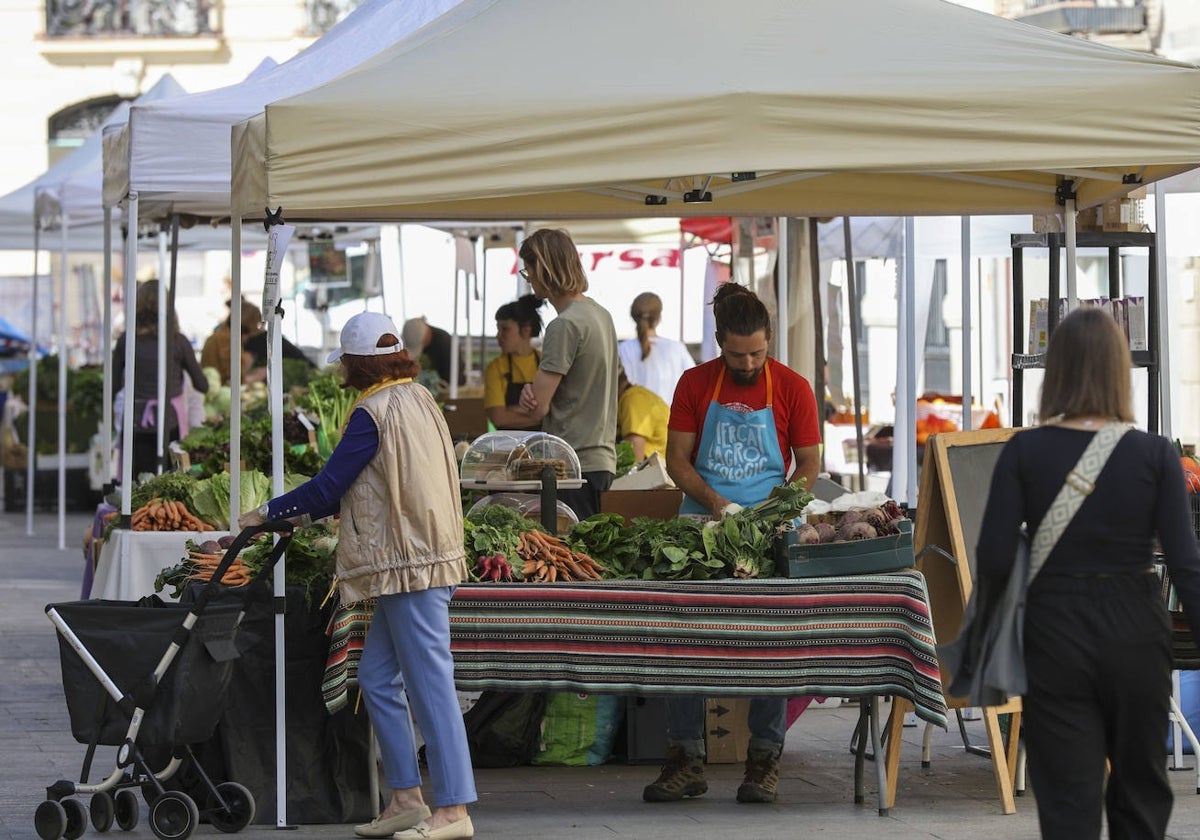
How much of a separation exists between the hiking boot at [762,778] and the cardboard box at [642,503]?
125 cm

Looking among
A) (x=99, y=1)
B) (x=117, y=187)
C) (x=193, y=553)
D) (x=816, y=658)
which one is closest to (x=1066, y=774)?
(x=816, y=658)

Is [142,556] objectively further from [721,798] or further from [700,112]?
[700,112]

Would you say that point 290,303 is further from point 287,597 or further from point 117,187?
point 287,597

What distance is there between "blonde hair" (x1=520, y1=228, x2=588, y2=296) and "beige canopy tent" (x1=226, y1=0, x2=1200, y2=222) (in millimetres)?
1227

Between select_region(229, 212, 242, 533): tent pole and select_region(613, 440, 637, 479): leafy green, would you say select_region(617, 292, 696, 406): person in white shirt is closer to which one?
select_region(613, 440, 637, 479): leafy green

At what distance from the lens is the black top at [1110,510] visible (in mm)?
4168

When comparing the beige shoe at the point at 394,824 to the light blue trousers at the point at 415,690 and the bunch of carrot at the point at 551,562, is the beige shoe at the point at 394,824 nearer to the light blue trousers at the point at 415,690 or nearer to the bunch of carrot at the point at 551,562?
the light blue trousers at the point at 415,690

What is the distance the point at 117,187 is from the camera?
366 inches

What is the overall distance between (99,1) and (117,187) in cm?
2709

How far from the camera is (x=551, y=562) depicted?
626 cm

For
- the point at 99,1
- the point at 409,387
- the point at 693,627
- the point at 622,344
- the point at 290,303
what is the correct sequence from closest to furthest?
the point at 409,387 < the point at 693,627 < the point at 622,344 < the point at 290,303 < the point at 99,1

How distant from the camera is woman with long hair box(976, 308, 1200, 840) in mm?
4152

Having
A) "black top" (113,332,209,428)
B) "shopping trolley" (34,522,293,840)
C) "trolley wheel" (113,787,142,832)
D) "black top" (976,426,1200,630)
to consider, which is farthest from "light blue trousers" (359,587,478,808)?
"black top" (113,332,209,428)

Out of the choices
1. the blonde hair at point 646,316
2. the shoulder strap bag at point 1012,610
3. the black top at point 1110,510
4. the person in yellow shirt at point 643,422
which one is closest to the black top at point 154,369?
the blonde hair at point 646,316
